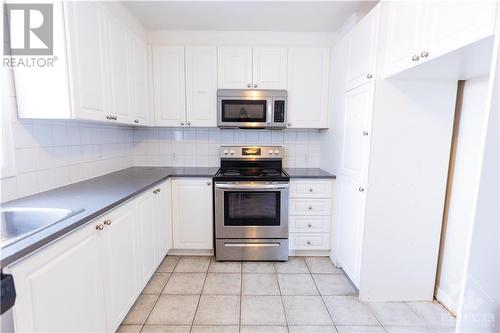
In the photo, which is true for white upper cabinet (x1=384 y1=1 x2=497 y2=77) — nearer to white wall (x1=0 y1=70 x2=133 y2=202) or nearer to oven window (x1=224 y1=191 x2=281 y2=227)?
oven window (x1=224 y1=191 x2=281 y2=227)

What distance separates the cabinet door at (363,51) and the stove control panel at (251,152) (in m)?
1.05

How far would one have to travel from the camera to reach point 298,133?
2943 millimetres

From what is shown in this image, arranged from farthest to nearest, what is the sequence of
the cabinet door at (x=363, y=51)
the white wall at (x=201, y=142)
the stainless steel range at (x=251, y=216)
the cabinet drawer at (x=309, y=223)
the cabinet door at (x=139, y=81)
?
the white wall at (x=201, y=142) → the cabinet drawer at (x=309, y=223) → the stainless steel range at (x=251, y=216) → the cabinet door at (x=139, y=81) → the cabinet door at (x=363, y=51)

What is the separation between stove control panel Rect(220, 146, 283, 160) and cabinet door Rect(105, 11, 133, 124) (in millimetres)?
1079

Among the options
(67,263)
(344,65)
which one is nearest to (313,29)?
(344,65)

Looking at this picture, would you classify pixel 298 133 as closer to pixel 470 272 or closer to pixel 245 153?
pixel 245 153

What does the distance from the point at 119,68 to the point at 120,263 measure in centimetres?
156

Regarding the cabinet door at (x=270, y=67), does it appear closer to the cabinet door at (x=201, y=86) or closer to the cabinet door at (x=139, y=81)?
the cabinet door at (x=201, y=86)

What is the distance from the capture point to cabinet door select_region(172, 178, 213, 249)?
244 cm

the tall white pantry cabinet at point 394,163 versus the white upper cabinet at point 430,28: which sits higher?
the white upper cabinet at point 430,28

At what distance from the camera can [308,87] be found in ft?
8.64

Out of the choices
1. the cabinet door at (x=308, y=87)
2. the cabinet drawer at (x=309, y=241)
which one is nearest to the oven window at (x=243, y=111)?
the cabinet door at (x=308, y=87)

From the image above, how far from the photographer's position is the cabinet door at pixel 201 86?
2564mm

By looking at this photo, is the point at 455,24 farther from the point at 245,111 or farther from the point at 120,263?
the point at 120,263
